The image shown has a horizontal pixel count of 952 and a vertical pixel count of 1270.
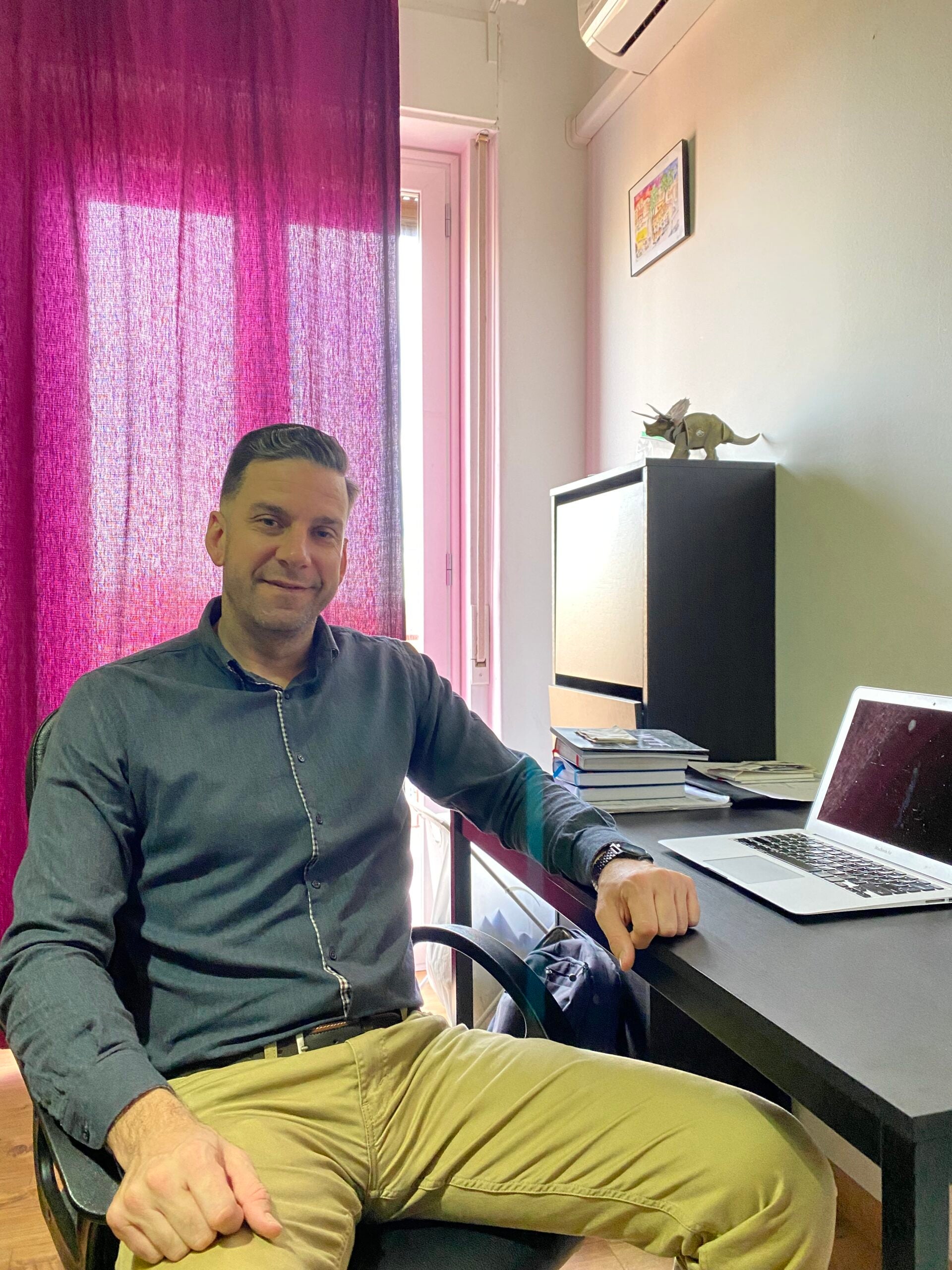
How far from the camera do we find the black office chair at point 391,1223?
2.48 feet

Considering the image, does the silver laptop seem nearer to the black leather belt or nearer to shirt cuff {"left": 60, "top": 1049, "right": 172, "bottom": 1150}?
the black leather belt

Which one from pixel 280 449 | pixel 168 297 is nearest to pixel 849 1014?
pixel 280 449

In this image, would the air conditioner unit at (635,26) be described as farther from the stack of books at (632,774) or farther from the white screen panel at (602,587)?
the stack of books at (632,774)

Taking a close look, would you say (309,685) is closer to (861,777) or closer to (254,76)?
(861,777)

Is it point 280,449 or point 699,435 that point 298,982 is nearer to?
point 280,449

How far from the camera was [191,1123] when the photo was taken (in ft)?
2.58

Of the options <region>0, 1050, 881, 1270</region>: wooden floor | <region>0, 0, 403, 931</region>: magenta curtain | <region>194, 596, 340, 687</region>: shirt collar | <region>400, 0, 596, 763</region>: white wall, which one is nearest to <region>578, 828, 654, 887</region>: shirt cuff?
<region>194, 596, 340, 687</region>: shirt collar

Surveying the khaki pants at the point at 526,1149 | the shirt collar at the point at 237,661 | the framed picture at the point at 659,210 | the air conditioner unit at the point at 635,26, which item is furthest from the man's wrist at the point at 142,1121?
the air conditioner unit at the point at 635,26

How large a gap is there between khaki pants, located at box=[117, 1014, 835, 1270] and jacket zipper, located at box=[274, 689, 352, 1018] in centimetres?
5

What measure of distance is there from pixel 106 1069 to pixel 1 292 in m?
1.90

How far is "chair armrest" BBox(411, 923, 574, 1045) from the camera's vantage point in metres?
1.09

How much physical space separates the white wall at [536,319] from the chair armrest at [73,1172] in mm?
1842

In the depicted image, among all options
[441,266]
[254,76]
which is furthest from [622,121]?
[254,76]

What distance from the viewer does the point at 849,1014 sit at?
2.43ft
